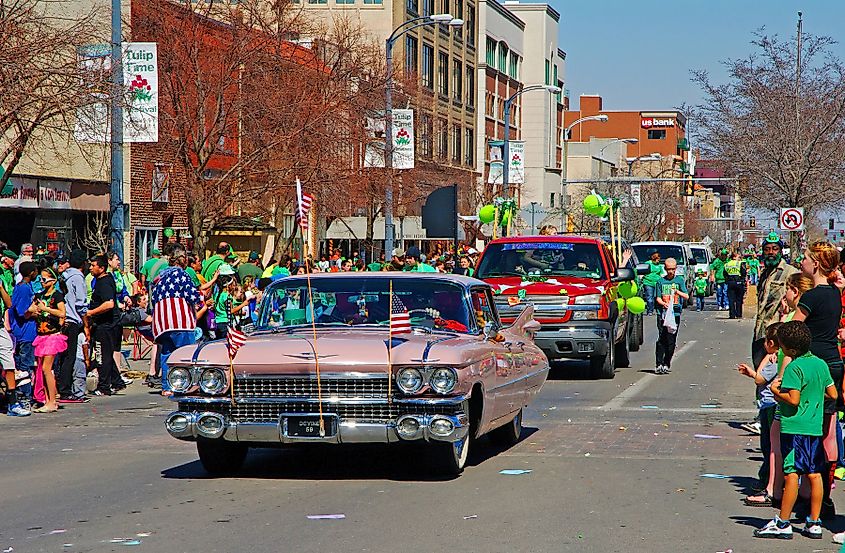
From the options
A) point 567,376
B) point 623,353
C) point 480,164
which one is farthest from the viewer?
point 480,164

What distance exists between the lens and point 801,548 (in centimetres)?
798

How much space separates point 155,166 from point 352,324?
90.8ft

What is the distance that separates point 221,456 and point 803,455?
4.52 meters

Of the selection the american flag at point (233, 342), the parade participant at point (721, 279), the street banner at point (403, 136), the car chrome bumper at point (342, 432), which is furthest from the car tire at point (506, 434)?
the parade participant at point (721, 279)

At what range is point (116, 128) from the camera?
20.8 metres

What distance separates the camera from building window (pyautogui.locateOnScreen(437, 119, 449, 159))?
6457 cm

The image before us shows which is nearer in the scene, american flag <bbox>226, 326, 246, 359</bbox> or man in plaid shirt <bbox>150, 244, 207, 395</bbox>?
american flag <bbox>226, 326, 246, 359</bbox>

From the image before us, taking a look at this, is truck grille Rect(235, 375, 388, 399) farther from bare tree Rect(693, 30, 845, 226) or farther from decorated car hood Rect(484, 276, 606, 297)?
bare tree Rect(693, 30, 845, 226)

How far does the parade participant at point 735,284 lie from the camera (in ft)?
122

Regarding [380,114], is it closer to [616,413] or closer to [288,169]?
[288,169]

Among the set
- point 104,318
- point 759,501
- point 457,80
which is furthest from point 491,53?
point 759,501

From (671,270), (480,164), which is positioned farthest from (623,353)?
(480,164)

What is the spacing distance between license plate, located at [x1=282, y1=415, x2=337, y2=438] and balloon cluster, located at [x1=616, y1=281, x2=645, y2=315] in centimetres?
1177

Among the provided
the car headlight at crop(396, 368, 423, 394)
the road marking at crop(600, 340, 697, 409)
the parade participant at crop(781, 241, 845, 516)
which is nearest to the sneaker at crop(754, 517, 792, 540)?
the parade participant at crop(781, 241, 845, 516)
